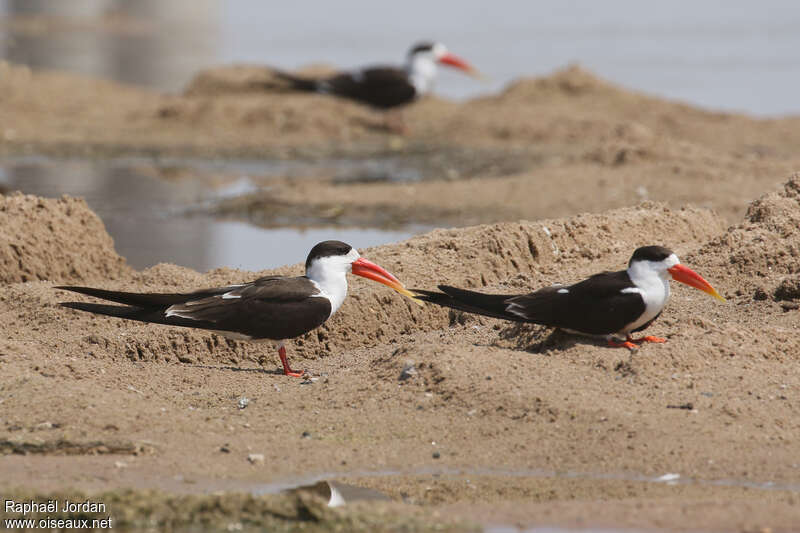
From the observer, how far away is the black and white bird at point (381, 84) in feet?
58.0

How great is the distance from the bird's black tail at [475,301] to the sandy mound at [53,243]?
117 inches

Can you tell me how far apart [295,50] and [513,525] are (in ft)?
92.4

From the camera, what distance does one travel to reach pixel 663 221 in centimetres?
861

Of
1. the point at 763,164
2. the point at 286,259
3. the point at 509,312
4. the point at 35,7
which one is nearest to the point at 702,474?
the point at 509,312

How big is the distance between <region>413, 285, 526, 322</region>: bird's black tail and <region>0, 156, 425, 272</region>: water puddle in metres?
3.25

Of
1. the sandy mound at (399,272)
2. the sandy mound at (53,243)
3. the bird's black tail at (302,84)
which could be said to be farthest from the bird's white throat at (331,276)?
the bird's black tail at (302,84)

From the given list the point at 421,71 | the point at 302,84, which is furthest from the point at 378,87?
the point at 302,84

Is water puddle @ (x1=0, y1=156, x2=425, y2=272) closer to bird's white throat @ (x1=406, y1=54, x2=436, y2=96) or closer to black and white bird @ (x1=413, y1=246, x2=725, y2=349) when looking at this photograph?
bird's white throat @ (x1=406, y1=54, x2=436, y2=96)

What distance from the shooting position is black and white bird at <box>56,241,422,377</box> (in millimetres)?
6348

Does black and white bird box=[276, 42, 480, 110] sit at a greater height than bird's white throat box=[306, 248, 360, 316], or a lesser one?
greater

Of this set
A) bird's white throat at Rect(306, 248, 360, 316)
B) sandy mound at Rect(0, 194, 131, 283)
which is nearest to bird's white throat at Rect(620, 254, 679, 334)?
bird's white throat at Rect(306, 248, 360, 316)

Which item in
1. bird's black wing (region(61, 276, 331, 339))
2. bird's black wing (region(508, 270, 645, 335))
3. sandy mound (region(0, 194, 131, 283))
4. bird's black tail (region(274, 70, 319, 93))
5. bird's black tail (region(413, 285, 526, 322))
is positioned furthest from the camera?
bird's black tail (region(274, 70, 319, 93))

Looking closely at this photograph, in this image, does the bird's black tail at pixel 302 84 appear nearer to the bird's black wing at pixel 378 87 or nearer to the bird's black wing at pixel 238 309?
the bird's black wing at pixel 378 87

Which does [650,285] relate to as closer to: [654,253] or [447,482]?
[654,253]
